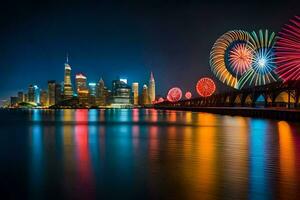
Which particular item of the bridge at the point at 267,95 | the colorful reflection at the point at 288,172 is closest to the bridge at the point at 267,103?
the bridge at the point at 267,95

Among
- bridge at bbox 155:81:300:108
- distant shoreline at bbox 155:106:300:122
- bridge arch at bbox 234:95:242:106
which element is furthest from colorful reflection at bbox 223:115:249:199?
bridge arch at bbox 234:95:242:106

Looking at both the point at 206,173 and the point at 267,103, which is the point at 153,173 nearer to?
the point at 206,173

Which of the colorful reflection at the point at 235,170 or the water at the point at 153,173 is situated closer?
the water at the point at 153,173

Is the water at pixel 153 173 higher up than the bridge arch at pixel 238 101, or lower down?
lower down

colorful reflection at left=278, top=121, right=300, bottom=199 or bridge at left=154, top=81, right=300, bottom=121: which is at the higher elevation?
bridge at left=154, top=81, right=300, bottom=121

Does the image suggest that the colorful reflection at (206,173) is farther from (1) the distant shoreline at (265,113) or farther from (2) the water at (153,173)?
(1) the distant shoreline at (265,113)

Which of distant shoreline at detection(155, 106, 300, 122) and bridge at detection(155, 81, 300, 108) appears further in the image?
bridge at detection(155, 81, 300, 108)

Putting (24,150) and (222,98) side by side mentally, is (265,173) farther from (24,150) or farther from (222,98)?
(222,98)

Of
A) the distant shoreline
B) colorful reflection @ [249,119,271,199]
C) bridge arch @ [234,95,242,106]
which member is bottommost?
colorful reflection @ [249,119,271,199]

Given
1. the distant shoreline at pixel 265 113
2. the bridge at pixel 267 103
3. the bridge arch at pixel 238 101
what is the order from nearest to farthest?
the distant shoreline at pixel 265 113 < the bridge at pixel 267 103 < the bridge arch at pixel 238 101

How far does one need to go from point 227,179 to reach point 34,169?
9.88 metres

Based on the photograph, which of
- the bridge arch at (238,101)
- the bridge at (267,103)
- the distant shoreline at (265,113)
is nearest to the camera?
the distant shoreline at (265,113)

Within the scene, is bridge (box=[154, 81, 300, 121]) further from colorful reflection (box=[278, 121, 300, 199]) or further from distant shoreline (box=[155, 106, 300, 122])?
colorful reflection (box=[278, 121, 300, 199])

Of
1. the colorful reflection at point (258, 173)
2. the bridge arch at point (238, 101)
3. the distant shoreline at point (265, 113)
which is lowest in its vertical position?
the colorful reflection at point (258, 173)
